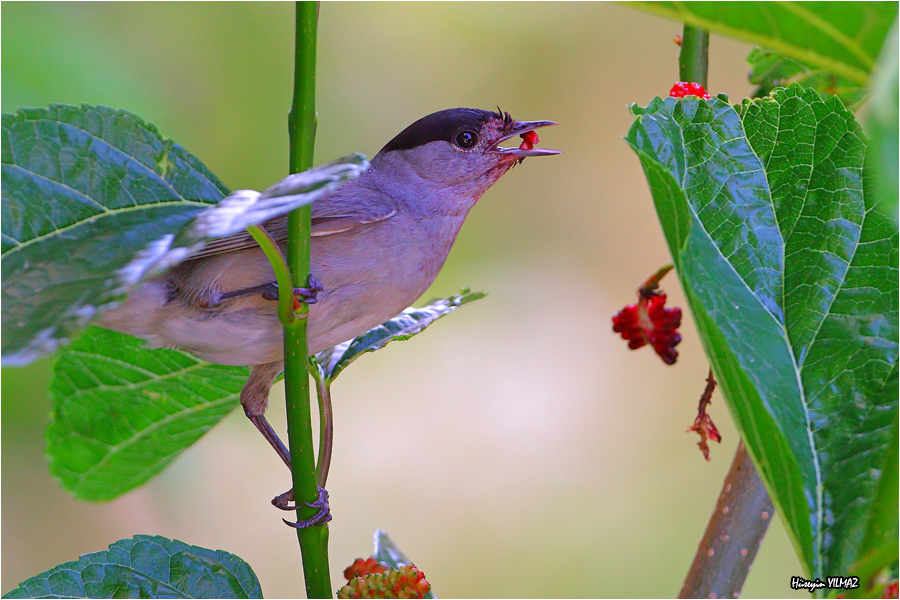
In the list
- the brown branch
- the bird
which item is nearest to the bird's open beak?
the bird

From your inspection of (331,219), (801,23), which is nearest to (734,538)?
(801,23)

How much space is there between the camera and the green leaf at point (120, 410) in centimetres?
183

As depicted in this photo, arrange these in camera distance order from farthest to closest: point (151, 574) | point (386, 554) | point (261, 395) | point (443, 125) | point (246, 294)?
point (443, 125) < point (261, 395) < point (246, 294) < point (386, 554) < point (151, 574)

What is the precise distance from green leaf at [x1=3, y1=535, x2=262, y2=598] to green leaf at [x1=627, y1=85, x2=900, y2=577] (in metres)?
0.88

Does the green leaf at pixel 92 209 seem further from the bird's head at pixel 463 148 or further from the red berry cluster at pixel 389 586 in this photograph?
the bird's head at pixel 463 148

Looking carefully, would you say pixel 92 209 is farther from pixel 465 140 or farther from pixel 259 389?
pixel 465 140

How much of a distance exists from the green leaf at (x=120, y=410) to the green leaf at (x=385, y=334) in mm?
311

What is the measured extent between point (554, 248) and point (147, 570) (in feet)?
11.4

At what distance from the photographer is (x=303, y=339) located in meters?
1.12

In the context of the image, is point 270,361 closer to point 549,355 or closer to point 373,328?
point 373,328

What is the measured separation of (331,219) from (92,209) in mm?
691

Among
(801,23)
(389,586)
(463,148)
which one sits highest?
(463,148)

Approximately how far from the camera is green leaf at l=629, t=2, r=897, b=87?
3.50ft

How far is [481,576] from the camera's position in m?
3.86
